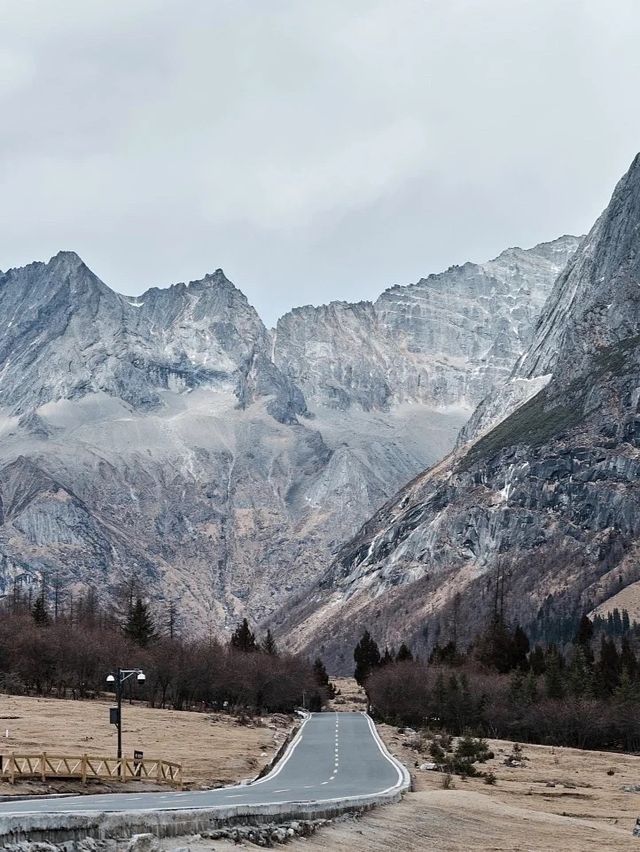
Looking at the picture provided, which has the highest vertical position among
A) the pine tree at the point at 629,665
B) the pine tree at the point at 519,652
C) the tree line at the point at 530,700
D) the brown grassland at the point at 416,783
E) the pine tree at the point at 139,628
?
the pine tree at the point at 139,628

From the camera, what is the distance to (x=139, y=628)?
169500 mm

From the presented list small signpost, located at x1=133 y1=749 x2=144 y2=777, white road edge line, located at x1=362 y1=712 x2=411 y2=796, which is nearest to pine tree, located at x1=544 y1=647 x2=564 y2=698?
white road edge line, located at x1=362 y1=712 x2=411 y2=796

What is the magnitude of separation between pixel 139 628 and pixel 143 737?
8079 centimetres

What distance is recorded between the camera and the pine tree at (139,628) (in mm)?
166250

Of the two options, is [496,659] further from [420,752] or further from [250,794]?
[250,794]

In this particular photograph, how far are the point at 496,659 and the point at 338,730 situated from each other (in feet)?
190

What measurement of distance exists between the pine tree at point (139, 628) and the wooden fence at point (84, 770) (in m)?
103

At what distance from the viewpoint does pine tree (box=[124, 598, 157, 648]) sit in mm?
166250

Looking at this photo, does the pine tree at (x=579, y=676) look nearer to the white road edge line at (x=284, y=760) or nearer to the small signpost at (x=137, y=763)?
the white road edge line at (x=284, y=760)

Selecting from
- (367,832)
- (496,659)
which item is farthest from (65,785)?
(496,659)

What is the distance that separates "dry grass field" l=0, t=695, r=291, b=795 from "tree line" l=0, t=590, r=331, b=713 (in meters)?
8.84

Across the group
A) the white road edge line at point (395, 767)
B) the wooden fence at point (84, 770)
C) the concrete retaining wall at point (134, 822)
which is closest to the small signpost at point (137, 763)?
the wooden fence at point (84, 770)

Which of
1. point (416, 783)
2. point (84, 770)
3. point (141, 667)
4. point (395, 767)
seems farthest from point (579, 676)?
point (84, 770)

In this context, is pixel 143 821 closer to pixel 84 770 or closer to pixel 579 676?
pixel 84 770
